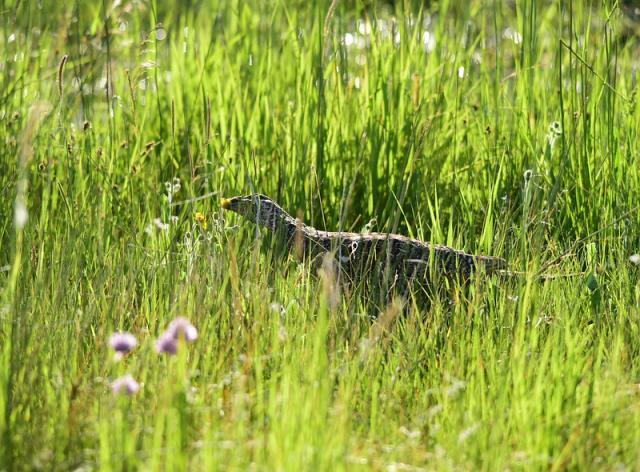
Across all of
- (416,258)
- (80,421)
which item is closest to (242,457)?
(80,421)

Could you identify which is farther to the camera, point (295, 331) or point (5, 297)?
point (295, 331)

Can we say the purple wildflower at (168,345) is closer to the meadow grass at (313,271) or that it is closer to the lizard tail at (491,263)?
the meadow grass at (313,271)

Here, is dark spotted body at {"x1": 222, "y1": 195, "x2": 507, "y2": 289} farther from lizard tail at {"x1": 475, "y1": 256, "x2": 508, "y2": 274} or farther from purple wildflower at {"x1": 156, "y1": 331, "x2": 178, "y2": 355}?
purple wildflower at {"x1": 156, "y1": 331, "x2": 178, "y2": 355}

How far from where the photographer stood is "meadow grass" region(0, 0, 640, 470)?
2348mm

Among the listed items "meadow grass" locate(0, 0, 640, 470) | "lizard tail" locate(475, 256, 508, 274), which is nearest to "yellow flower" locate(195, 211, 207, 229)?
"meadow grass" locate(0, 0, 640, 470)

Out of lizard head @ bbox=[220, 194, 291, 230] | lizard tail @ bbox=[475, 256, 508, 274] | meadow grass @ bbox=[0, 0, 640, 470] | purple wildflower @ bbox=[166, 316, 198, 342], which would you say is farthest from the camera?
lizard head @ bbox=[220, 194, 291, 230]

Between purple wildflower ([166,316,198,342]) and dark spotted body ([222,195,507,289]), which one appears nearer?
purple wildflower ([166,316,198,342])

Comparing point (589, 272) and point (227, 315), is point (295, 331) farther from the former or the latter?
point (589, 272)

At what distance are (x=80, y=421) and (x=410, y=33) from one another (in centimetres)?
298

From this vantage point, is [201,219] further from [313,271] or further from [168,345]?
[168,345]

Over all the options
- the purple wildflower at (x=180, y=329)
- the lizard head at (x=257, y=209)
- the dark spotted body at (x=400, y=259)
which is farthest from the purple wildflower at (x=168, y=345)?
the lizard head at (x=257, y=209)

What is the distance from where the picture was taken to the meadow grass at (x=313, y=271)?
235 centimetres

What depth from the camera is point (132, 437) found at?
2227 millimetres

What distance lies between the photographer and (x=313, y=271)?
374 centimetres
